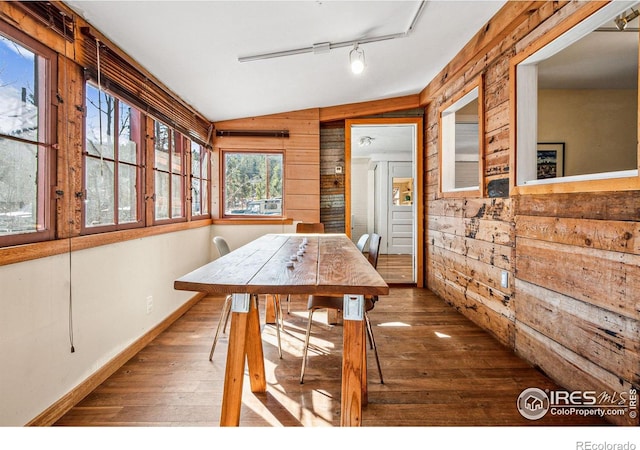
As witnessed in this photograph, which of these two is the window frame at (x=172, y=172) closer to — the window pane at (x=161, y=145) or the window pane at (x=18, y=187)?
the window pane at (x=161, y=145)

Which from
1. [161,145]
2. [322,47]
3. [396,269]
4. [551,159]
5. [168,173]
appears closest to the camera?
[322,47]

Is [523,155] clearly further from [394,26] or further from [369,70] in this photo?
[369,70]

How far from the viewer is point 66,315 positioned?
1823 millimetres

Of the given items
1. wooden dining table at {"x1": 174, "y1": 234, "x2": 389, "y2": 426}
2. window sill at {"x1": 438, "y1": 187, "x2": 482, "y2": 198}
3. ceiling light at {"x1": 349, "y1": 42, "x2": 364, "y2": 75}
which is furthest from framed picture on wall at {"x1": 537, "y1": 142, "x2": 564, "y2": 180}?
wooden dining table at {"x1": 174, "y1": 234, "x2": 389, "y2": 426}

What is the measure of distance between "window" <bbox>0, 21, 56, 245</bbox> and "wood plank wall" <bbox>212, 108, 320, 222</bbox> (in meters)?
2.78

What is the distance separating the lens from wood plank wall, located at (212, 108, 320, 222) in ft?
15.0

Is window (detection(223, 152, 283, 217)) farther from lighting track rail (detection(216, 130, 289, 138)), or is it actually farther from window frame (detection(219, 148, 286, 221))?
lighting track rail (detection(216, 130, 289, 138))

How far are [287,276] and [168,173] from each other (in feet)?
7.91

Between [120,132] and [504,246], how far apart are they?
119 inches

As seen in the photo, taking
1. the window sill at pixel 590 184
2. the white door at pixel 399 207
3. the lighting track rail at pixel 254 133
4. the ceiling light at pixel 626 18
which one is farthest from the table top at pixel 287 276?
the white door at pixel 399 207

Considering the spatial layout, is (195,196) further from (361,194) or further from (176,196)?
(361,194)

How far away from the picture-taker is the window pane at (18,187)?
62.1 inches

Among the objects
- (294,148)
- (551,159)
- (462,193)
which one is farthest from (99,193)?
(551,159)

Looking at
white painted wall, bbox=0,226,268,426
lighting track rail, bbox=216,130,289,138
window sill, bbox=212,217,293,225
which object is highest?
lighting track rail, bbox=216,130,289,138
